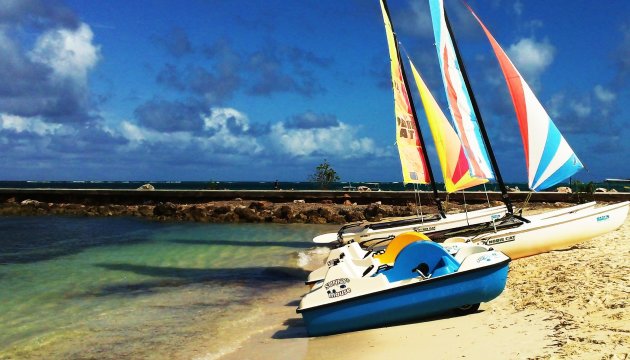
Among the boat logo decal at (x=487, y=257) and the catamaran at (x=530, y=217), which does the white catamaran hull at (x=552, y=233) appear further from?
the boat logo decal at (x=487, y=257)

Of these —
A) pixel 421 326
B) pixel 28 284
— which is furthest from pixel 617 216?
pixel 28 284

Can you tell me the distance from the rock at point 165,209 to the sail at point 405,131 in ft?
86.0

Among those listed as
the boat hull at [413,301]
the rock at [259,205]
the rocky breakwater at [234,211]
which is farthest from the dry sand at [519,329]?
the rock at [259,205]

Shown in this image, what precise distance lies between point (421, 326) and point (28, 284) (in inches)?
497

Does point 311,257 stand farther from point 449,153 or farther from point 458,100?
point 458,100

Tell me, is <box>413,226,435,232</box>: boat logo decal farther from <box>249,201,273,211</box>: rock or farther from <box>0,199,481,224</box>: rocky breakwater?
<box>249,201,273,211</box>: rock

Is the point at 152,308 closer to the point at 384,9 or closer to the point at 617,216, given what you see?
the point at 617,216

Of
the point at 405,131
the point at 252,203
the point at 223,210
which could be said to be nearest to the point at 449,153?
the point at 405,131

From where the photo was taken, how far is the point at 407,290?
8992mm

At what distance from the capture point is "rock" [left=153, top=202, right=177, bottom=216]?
136 ft

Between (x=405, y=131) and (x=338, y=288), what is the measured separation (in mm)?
11747

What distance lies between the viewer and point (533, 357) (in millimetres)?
6062

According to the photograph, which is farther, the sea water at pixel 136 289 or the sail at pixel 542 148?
the sail at pixel 542 148

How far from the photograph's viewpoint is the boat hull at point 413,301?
8.90 m
